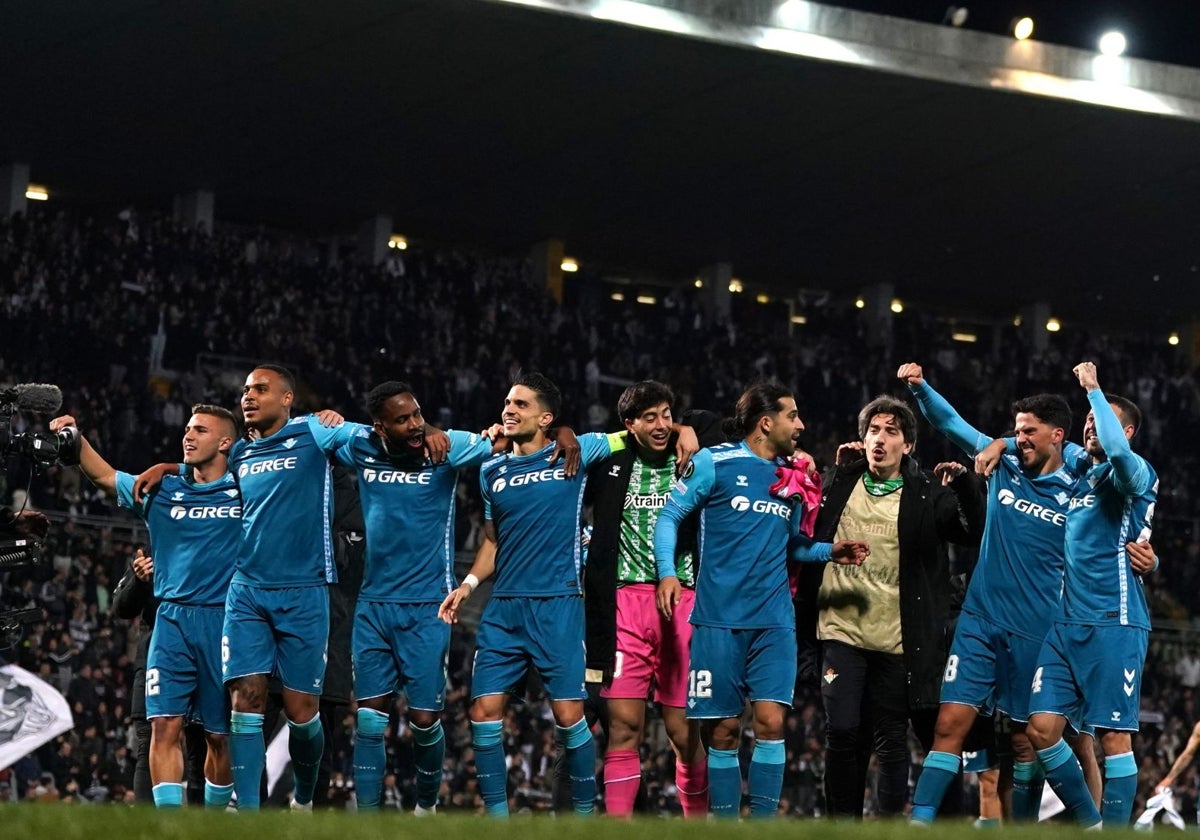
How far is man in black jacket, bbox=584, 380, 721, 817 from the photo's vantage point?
29.8ft

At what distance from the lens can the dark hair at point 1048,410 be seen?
9.16m

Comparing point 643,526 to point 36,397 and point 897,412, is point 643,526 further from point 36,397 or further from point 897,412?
point 36,397

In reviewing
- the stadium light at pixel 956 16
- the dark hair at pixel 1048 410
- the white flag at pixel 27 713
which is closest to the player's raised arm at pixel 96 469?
the white flag at pixel 27 713

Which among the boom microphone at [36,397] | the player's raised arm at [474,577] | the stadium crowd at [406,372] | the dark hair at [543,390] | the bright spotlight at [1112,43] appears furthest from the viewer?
the bright spotlight at [1112,43]

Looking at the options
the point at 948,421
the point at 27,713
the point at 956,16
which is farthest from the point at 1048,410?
the point at 956,16

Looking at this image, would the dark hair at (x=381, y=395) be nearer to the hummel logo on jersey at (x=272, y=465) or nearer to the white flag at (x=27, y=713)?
the hummel logo on jersey at (x=272, y=465)

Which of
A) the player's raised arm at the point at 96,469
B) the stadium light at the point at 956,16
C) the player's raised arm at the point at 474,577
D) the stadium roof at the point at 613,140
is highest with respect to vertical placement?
the stadium light at the point at 956,16

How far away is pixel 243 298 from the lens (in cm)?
2542

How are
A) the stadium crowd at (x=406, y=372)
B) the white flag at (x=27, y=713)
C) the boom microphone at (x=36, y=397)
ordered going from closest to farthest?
the boom microphone at (x=36, y=397)
the white flag at (x=27, y=713)
the stadium crowd at (x=406, y=372)

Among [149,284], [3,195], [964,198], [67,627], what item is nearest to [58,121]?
[3,195]

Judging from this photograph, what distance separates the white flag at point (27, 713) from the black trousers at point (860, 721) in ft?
21.2

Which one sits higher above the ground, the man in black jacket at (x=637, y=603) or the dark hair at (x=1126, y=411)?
the dark hair at (x=1126, y=411)

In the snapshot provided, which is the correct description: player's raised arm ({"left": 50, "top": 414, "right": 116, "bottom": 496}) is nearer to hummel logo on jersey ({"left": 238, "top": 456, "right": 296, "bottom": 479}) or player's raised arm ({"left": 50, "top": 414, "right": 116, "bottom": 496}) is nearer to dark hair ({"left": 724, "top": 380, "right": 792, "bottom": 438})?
hummel logo on jersey ({"left": 238, "top": 456, "right": 296, "bottom": 479})

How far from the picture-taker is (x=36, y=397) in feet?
28.1
